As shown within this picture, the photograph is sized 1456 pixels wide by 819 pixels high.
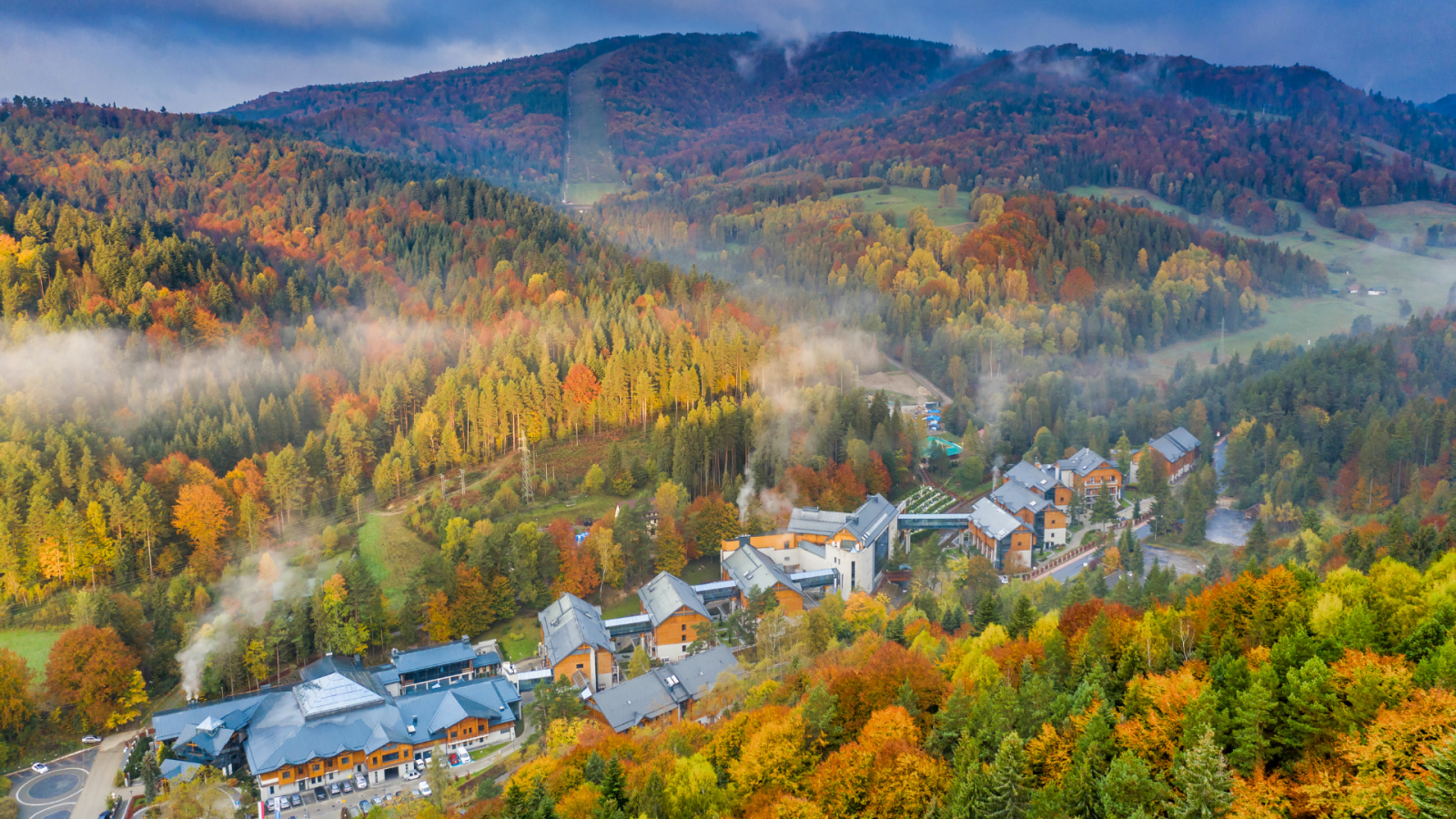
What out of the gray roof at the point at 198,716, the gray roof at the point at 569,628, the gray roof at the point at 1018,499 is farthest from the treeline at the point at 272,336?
the gray roof at the point at 1018,499

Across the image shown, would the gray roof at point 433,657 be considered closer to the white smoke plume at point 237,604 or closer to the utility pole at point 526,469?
the white smoke plume at point 237,604

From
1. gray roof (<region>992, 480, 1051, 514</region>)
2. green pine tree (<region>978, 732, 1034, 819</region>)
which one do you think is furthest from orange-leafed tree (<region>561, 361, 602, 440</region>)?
green pine tree (<region>978, 732, 1034, 819</region>)

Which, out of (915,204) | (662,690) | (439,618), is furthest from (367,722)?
(915,204)

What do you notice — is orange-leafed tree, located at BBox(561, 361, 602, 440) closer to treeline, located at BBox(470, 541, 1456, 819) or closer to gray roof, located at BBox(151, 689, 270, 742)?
gray roof, located at BBox(151, 689, 270, 742)

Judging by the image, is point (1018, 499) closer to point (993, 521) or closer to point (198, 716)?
point (993, 521)

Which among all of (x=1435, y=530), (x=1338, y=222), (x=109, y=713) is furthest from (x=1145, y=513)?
(x=1338, y=222)
